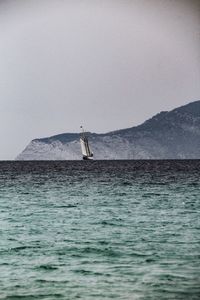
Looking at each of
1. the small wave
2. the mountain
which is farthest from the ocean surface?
the mountain

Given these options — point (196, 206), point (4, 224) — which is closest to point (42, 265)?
point (4, 224)

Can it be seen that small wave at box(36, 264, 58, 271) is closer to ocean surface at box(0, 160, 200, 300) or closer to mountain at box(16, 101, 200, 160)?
ocean surface at box(0, 160, 200, 300)

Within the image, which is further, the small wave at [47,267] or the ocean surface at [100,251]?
the small wave at [47,267]

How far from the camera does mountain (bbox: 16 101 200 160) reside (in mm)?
Answer: 93812

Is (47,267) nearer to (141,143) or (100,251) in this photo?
(100,251)

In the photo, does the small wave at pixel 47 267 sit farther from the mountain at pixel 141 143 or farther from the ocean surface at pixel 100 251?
the mountain at pixel 141 143

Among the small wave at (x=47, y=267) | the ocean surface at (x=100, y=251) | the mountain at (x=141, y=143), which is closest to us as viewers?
the ocean surface at (x=100, y=251)

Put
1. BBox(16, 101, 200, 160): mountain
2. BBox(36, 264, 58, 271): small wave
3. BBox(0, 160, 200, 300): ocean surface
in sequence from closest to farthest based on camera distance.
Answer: BBox(0, 160, 200, 300): ocean surface → BBox(36, 264, 58, 271): small wave → BBox(16, 101, 200, 160): mountain

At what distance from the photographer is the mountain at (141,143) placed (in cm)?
9381

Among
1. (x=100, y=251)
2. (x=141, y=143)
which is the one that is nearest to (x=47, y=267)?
(x=100, y=251)

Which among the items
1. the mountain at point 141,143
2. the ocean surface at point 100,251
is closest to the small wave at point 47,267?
the ocean surface at point 100,251

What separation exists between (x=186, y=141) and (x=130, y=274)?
337 feet

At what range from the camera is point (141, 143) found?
328ft

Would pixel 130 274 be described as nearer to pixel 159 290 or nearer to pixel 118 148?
pixel 159 290
